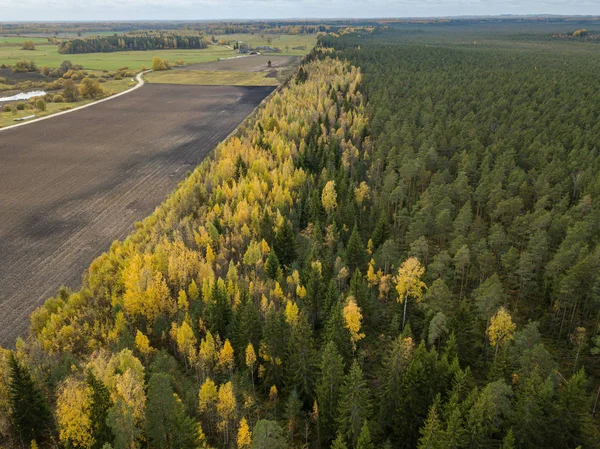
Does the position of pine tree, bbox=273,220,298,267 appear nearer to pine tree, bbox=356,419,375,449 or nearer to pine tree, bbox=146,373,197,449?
pine tree, bbox=146,373,197,449

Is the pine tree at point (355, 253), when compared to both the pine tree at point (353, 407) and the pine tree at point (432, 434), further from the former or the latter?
the pine tree at point (432, 434)

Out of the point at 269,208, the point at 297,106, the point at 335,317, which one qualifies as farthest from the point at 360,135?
the point at 335,317

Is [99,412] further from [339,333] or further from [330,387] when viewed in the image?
[339,333]

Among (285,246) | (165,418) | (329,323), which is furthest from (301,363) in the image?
(285,246)

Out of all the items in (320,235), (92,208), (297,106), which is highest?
(297,106)

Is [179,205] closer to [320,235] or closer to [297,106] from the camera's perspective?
[320,235]
